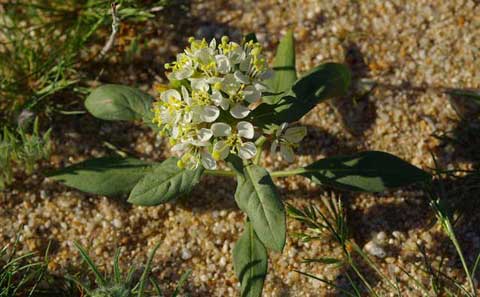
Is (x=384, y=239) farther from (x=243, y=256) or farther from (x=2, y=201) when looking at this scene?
(x=2, y=201)

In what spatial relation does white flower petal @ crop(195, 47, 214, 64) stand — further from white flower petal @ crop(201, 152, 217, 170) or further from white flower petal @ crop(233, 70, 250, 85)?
white flower petal @ crop(201, 152, 217, 170)

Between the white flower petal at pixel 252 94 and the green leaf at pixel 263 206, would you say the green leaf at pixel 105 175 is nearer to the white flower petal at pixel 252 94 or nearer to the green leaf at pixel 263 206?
the green leaf at pixel 263 206

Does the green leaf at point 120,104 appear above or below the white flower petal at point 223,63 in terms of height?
below

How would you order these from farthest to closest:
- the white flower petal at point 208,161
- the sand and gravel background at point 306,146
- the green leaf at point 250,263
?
the sand and gravel background at point 306,146 < the green leaf at point 250,263 < the white flower petal at point 208,161

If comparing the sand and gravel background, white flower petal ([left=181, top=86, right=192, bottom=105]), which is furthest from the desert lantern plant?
the sand and gravel background

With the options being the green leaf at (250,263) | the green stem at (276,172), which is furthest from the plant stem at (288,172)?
the green leaf at (250,263)

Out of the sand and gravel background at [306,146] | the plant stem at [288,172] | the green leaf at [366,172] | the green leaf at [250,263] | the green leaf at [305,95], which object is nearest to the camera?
the green leaf at [305,95]

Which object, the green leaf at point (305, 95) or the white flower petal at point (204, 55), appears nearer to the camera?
the white flower petal at point (204, 55)
